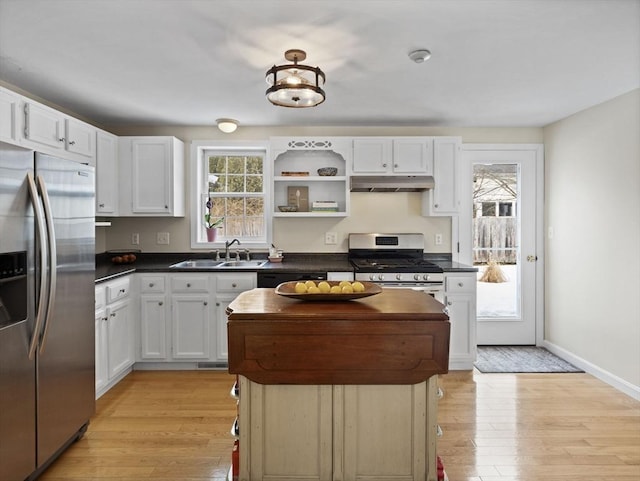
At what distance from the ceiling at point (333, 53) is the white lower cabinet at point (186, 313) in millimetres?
1517

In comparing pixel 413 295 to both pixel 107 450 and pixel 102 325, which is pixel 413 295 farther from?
pixel 102 325

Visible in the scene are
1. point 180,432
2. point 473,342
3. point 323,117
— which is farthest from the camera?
point 323,117

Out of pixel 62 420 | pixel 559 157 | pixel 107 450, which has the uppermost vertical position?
pixel 559 157

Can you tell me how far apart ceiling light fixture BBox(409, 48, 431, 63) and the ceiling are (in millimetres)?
31

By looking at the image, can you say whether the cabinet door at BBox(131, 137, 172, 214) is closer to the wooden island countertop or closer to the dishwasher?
the dishwasher

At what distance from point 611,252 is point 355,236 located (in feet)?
7.21

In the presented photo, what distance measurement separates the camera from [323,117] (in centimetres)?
388

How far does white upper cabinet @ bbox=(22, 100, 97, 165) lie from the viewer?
2.68m

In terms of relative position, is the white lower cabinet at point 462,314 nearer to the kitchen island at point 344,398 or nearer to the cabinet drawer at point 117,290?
the kitchen island at point 344,398

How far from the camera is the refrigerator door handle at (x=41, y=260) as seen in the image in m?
1.94

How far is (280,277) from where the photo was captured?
3.54m

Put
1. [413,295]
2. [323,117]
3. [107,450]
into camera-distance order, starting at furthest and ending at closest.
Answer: [323,117] < [107,450] < [413,295]

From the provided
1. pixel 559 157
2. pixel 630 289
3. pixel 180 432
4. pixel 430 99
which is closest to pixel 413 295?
pixel 180 432

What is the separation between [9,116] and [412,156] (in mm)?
3148
